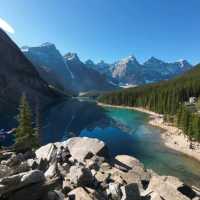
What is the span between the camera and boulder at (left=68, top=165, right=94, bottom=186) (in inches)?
793

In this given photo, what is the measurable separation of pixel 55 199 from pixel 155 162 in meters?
50.2

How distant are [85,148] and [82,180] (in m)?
10.7

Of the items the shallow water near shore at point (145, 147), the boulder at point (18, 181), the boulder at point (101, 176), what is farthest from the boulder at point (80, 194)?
the shallow water near shore at point (145, 147)

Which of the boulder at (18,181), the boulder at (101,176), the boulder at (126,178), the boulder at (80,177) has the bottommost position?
the boulder at (126,178)

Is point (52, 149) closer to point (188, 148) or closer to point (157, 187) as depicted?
point (157, 187)

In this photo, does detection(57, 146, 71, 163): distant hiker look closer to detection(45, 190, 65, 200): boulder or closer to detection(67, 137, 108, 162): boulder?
detection(67, 137, 108, 162): boulder

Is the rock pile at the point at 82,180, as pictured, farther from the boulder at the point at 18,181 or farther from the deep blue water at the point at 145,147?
the deep blue water at the point at 145,147

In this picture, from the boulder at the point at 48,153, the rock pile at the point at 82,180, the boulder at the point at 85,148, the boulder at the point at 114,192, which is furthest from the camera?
the boulder at the point at 85,148

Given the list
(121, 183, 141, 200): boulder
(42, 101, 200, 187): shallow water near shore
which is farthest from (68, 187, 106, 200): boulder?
(42, 101, 200, 187): shallow water near shore

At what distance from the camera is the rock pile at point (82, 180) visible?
16250 millimetres

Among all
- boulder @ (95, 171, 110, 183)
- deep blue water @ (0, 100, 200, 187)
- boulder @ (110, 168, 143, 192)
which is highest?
boulder @ (95, 171, 110, 183)

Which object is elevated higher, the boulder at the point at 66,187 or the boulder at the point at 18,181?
the boulder at the point at 18,181

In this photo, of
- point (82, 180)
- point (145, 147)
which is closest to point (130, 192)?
point (82, 180)

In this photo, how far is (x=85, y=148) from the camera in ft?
102
